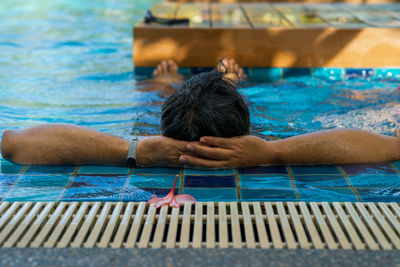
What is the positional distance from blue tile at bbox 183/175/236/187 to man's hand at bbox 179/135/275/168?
92 mm

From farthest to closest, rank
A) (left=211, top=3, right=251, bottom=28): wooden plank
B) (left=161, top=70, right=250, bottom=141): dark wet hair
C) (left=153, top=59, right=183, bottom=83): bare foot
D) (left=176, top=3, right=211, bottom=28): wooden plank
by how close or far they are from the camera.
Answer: (left=176, top=3, right=211, bottom=28): wooden plank → (left=211, top=3, right=251, bottom=28): wooden plank → (left=153, top=59, right=183, bottom=83): bare foot → (left=161, top=70, right=250, bottom=141): dark wet hair

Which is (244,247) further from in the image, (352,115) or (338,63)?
(338,63)

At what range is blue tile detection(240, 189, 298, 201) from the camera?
7.28 feet

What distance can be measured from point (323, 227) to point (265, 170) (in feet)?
2.37

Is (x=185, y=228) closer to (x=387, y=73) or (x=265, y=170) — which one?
(x=265, y=170)

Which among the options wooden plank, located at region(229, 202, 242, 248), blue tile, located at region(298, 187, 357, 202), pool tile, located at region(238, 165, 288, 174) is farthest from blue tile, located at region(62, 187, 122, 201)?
blue tile, located at region(298, 187, 357, 202)

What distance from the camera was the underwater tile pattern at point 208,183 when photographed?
7.37 ft

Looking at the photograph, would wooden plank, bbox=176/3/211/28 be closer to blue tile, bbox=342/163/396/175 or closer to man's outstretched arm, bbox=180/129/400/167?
man's outstretched arm, bbox=180/129/400/167

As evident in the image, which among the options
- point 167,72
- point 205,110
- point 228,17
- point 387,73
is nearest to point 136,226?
point 205,110

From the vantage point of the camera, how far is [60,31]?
274 inches

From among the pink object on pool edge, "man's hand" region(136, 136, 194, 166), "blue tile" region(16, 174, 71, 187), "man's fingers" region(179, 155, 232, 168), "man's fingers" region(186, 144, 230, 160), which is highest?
"man's hand" region(136, 136, 194, 166)

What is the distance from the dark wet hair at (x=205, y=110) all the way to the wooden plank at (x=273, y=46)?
2496 millimetres

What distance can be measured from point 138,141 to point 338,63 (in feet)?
9.76

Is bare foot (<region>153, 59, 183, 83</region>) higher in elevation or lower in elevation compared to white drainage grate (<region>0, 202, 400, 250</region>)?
higher
